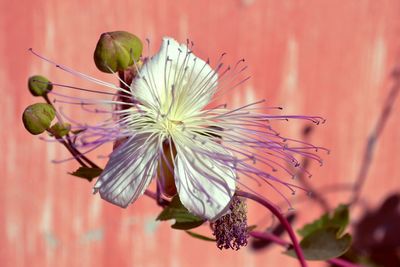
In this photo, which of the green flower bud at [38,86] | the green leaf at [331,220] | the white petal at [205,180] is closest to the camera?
the white petal at [205,180]

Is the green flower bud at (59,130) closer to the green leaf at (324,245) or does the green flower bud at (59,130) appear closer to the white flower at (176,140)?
the white flower at (176,140)

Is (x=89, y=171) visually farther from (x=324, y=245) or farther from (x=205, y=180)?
(x=324, y=245)

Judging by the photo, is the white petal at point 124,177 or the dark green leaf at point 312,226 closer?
the white petal at point 124,177

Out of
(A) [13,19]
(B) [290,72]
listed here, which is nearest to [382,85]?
(B) [290,72]

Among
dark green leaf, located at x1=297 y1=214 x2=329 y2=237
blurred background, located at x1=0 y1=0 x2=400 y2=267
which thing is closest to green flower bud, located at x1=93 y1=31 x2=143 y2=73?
dark green leaf, located at x1=297 y1=214 x2=329 y2=237

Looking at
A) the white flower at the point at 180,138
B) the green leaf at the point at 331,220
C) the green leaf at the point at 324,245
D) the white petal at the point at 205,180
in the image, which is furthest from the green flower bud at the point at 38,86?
the green leaf at the point at 331,220

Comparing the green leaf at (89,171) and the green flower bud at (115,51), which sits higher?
the green flower bud at (115,51)

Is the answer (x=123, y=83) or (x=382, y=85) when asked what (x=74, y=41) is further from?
(x=382, y=85)
